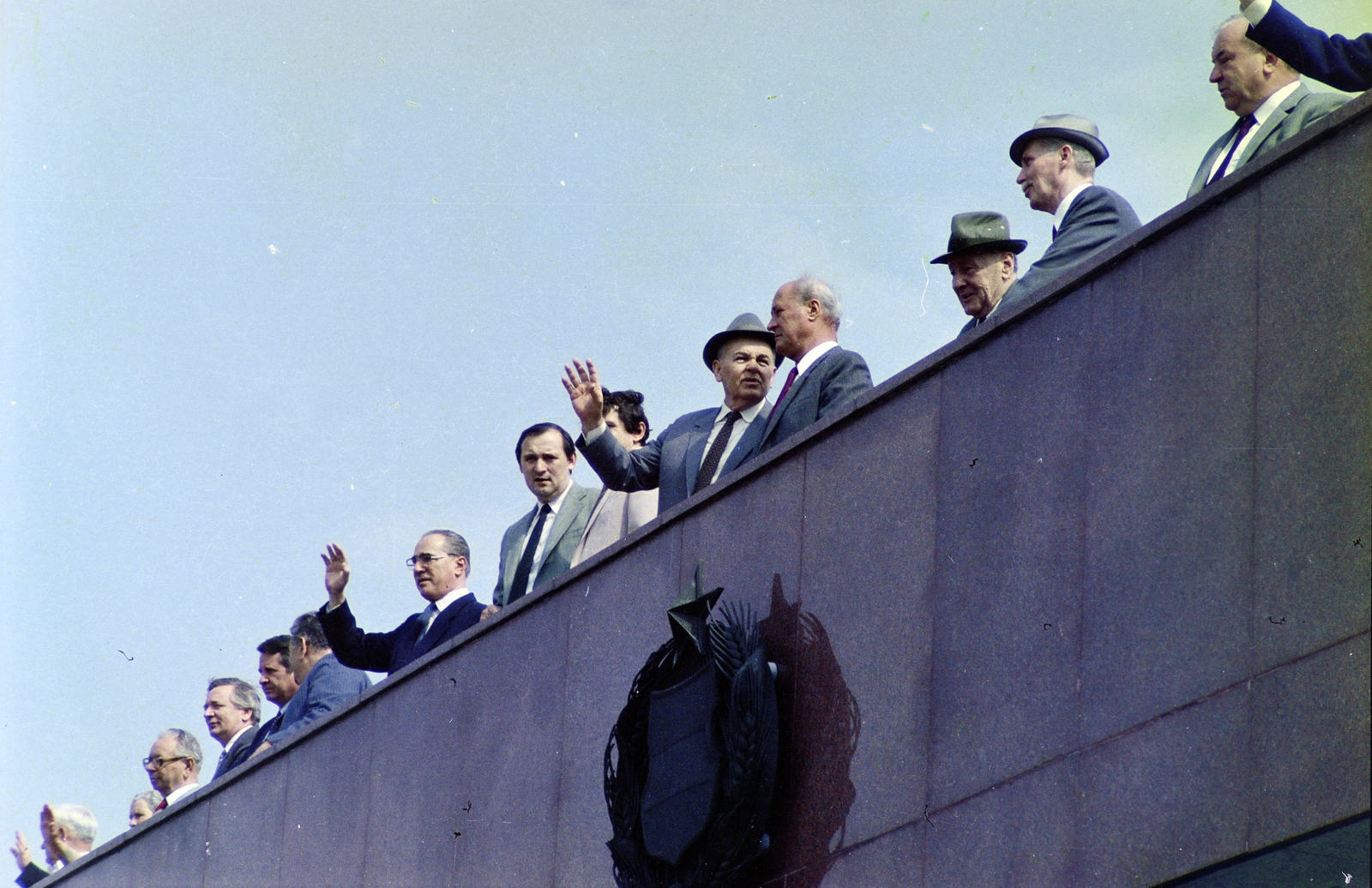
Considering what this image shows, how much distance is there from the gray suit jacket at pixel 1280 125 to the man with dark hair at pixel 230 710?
32.0 feet

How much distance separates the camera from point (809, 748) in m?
9.32

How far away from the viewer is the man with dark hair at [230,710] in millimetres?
16359

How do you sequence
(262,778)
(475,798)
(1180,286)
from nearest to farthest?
(1180,286), (475,798), (262,778)

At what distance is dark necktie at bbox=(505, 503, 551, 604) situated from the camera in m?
12.7

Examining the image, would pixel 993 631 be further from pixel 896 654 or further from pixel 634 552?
pixel 634 552

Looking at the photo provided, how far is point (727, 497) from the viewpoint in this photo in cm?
1037

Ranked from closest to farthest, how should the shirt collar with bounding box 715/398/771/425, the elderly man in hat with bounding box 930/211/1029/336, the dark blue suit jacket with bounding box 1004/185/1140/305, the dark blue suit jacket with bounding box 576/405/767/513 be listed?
the dark blue suit jacket with bounding box 1004/185/1140/305 → the elderly man in hat with bounding box 930/211/1029/336 → the shirt collar with bounding box 715/398/771/425 → the dark blue suit jacket with bounding box 576/405/767/513

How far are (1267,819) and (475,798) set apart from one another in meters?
6.30

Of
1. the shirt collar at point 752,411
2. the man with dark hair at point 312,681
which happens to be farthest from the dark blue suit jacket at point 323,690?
the shirt collar at point 752,411

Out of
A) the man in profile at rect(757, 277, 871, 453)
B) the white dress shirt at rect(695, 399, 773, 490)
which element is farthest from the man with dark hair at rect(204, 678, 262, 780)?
the man in profile at rect(757, 277, 871, 453)

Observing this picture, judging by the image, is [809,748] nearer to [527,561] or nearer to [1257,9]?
[1257,9]

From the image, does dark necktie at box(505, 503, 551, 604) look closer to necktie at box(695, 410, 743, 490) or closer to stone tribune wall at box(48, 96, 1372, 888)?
stone tribune wall at box(48, 96, 1372, 888)

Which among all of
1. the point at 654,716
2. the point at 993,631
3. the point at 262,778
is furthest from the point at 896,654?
the point at 262,778

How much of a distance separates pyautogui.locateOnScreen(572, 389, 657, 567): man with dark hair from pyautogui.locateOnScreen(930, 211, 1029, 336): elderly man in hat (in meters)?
2.55
